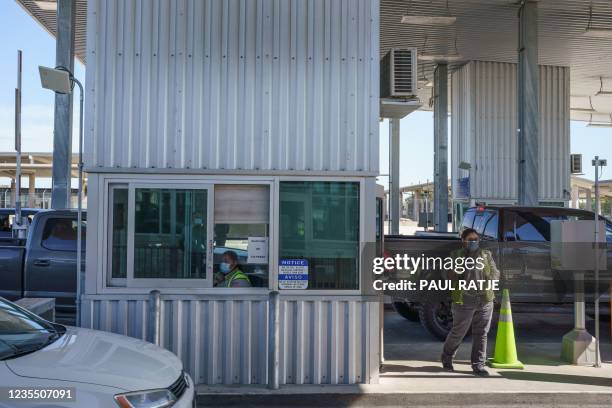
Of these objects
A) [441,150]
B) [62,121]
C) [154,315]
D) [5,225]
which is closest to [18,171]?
[5,225]

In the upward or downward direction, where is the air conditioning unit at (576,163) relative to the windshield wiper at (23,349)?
upward

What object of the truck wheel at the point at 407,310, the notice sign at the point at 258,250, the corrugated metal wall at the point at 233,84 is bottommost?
the truck wheel at the point at 407,310

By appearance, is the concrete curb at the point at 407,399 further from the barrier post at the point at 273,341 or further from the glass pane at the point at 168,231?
the glass pane at the point at 168,231

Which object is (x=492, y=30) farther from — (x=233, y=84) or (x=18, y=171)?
(x=233, y=84)

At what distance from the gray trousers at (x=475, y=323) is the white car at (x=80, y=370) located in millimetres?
3635

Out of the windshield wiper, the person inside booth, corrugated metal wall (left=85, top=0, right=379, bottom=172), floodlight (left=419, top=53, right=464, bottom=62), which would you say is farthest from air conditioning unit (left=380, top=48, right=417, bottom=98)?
floodlight (left=419, top=53, right=464, bottom=62)

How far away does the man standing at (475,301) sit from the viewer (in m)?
7.00

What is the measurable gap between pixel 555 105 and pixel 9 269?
22.9 m

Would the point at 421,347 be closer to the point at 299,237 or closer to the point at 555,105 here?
the point at 299,237

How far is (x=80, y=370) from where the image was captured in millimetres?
3949

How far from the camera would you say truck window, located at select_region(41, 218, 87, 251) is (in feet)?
30.6

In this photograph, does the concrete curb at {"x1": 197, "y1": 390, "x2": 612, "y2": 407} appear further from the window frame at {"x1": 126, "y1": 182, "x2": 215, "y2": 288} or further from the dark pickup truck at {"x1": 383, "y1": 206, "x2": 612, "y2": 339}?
the dark pickup truck at {"x1": 383, "y1": 206, "x2": 612, "y2": 339}

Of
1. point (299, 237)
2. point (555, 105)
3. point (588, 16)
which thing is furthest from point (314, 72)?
point (555, 105)

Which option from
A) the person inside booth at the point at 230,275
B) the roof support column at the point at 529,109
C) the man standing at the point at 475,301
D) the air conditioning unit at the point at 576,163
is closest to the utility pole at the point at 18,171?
the person inside booth at the point at 230,275
